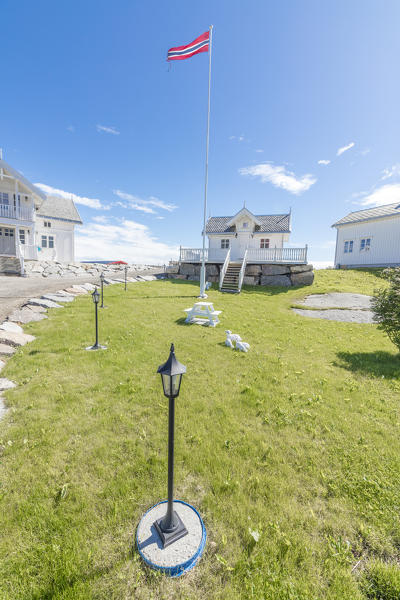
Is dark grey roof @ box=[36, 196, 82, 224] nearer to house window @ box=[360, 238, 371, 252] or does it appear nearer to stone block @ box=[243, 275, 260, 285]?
stone block @ box=[243, 275, 260, 285]

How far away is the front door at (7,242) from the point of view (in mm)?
21672

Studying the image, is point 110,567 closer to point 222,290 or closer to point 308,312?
point 308,312

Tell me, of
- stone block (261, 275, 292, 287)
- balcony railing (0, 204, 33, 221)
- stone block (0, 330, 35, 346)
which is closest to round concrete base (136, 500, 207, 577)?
stone block (0, 330, 35, 346)

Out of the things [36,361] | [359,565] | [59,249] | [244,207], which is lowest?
[359,565]

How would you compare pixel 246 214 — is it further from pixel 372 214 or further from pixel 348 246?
pixel 372 214

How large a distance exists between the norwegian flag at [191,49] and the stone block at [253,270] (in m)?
13.4

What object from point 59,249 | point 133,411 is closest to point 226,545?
point 133,411

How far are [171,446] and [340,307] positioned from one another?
42.1 ft

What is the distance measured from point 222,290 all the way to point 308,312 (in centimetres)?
654

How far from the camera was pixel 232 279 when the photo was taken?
720 inches

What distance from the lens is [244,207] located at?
2198cm

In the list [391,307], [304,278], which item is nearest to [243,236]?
[304,278]

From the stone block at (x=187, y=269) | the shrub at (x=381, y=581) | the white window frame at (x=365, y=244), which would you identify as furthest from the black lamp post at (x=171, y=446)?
the white window frame at (x=365, y=244)

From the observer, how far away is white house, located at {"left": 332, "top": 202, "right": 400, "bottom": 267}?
2244cm
